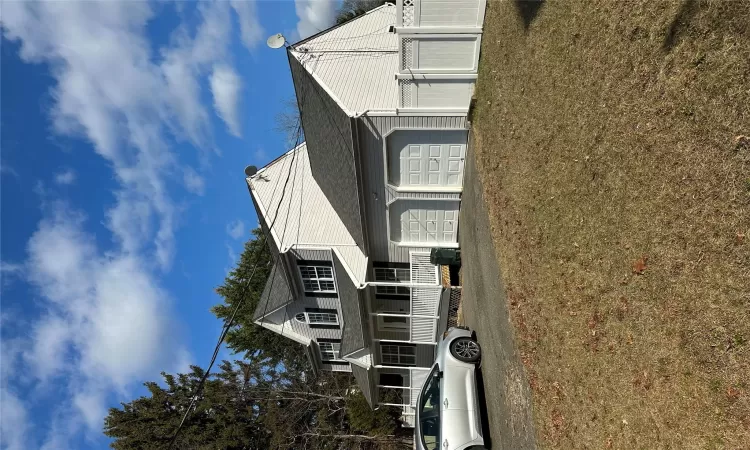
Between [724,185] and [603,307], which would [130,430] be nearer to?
[603,307]

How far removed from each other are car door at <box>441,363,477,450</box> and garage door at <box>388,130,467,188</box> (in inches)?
250

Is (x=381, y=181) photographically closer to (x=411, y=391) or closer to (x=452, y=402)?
(x=452, y=402)

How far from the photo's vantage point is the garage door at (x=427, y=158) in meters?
13.6

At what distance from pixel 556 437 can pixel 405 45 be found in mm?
10444

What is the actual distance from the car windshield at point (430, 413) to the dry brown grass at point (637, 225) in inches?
185

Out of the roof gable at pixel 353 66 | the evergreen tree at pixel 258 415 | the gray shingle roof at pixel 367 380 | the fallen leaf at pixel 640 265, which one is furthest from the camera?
the evergreen tree at pixel 258 415

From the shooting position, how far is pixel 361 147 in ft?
45.8

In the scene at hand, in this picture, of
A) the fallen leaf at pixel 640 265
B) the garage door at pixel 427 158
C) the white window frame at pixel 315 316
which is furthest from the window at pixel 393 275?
the fallen leaf at pixel 640 265

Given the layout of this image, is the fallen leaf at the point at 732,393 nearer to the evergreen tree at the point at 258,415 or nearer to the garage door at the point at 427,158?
the garage door at the point at 427,158

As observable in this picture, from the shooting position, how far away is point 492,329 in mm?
10867

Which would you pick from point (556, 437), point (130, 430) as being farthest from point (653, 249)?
point (130, 430)

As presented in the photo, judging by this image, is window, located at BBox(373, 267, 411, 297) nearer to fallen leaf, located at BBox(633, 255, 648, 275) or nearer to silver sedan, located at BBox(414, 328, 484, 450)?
silver sedan, located at BBox(414, 328, 484, 450)

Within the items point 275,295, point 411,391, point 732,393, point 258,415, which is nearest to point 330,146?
point 275,295

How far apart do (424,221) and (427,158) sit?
3.05 m
